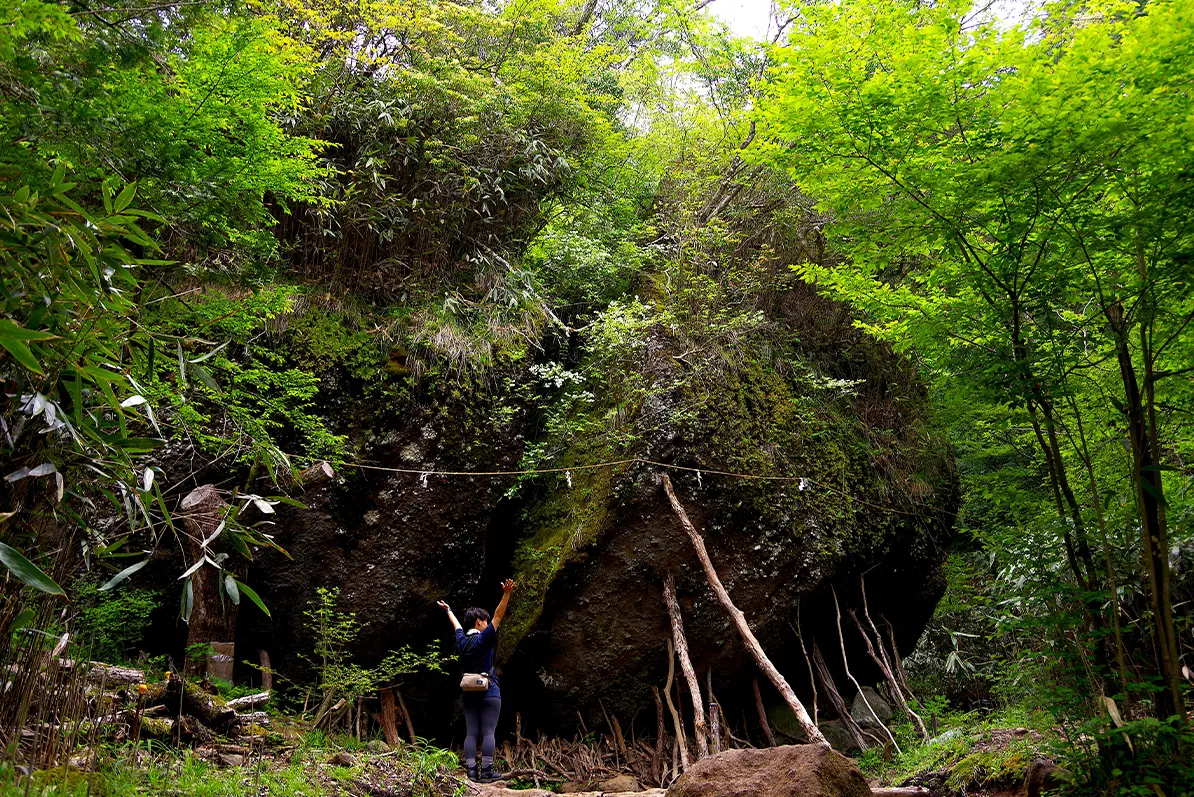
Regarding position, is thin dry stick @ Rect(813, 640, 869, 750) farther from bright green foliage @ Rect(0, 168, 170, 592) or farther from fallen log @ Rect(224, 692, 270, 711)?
bright green foliage @ Rect(0, 168, 170, 592)

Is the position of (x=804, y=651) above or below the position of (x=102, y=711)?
below

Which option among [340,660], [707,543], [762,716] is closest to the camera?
[340,660]

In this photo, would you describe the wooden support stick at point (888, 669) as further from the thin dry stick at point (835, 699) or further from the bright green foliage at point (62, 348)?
the bright green foliage at point (62, 348)

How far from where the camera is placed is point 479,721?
6.13 metres

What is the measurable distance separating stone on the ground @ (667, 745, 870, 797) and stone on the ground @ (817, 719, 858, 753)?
15.9ft

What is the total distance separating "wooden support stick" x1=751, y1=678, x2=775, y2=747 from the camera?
293 inches

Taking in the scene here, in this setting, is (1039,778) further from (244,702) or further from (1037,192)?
(244,702)

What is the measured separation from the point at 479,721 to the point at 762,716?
334 centimetres

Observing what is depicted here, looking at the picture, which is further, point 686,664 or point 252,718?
point 686,664

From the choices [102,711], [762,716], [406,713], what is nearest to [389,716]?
[406,713]

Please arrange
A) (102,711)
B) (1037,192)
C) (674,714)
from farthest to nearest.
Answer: (674,714) → (1037,192) → (102,711)

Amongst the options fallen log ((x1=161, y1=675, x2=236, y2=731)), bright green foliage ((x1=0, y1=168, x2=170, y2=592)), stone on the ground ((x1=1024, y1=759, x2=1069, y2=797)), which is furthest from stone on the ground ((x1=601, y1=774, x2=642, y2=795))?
bright green foliage ((x1=0, y1=168, x2=170, y2=592))

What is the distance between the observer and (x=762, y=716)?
7637 mm

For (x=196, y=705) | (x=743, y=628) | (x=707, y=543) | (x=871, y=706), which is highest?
(x=707, y=543)
